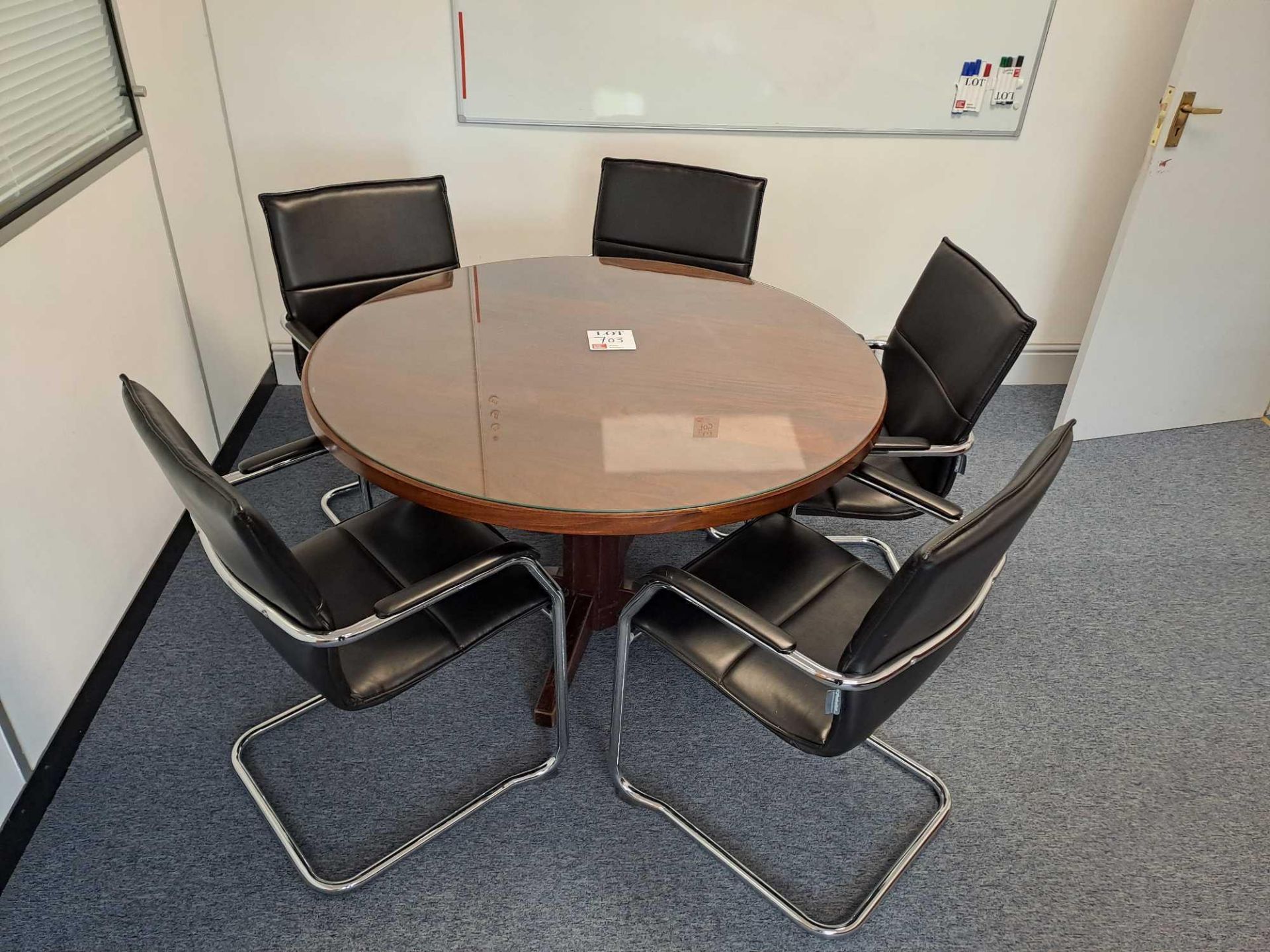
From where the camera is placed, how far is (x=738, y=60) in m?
2.99

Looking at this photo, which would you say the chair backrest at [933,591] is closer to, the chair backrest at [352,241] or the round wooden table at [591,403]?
the round wooden table at [591,403]

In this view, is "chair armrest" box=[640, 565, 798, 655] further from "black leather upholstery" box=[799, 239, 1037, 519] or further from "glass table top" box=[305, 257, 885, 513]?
"black leather upholstery" box=[799, 239, 1037, 519]

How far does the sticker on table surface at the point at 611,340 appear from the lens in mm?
2029

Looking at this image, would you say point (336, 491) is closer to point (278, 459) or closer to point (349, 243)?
point (349, 243)

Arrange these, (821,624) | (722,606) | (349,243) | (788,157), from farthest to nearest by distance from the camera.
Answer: (788,157) → (349,243) → (821,624) → (722,606)

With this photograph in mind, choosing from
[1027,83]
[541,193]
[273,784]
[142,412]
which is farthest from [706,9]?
[273,784]

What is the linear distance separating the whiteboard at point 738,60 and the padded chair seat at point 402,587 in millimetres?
1706

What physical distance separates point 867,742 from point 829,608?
1.68 ft

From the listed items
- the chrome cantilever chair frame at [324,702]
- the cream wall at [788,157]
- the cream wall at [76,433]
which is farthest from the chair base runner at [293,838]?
the cream wall at [788,157]

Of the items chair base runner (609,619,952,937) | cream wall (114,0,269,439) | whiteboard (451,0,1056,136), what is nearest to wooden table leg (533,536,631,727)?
chair base runner (609,619,952,937)

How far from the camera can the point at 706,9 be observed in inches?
114

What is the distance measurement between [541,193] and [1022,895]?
2.58 m

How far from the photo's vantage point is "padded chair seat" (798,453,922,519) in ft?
6.77

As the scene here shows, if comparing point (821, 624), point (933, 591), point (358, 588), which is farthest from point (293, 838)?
point (933, 591)
